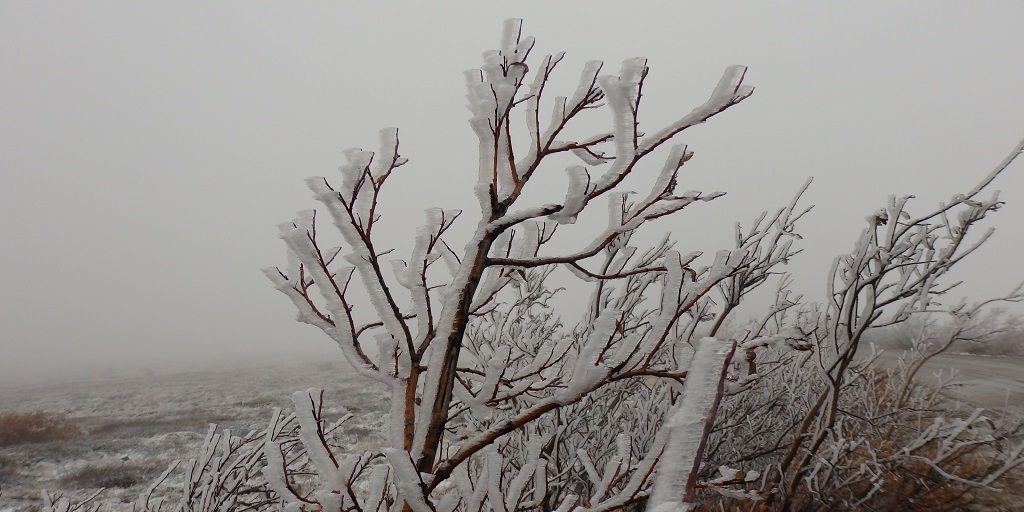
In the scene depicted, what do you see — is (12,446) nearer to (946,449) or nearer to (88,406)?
(88,406)

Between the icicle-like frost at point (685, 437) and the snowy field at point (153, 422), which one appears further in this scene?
the snowy field at point (153, 422)

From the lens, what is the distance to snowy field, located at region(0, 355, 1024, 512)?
8523mm

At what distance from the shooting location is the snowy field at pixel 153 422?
28.0 feet

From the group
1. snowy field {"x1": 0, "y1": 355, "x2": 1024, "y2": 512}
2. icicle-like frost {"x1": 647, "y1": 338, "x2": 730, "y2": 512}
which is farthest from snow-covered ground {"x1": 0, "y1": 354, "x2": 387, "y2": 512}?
icicle-like frost {"x1": 647, "y1": 338, "x2": 730, "y2": 512}

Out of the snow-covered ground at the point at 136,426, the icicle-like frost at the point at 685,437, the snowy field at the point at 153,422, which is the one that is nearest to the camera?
the icicle-like frost at the point at 685,437

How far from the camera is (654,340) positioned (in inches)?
48.4

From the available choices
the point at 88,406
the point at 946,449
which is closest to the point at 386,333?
the point at 946,449

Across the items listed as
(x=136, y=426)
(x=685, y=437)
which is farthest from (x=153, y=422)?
(x=685, y=437)

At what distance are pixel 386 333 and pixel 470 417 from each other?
3.35 m

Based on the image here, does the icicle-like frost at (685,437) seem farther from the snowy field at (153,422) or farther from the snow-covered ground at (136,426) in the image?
the snow-covered ground at (136,426)

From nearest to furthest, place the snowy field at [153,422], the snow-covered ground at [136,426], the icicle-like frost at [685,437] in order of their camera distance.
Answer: the icicle-like frost at [685,437] < the snowy field at [153,422] < the snow-covered ground at [136,426]

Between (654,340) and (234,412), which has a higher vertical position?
(654,340)

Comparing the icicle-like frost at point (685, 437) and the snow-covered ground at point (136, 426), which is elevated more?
the icicle-like frost at point (685, 437)

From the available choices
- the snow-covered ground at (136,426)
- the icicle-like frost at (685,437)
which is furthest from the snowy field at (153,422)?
the icicle-like frost at (685,437)
